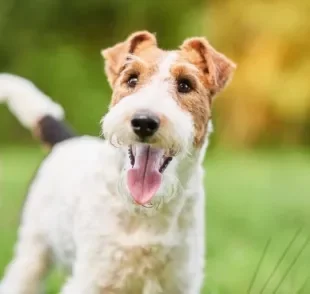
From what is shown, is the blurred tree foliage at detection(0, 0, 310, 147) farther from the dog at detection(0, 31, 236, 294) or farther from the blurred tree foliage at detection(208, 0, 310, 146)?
the dog at detection(0, 31, 236, 294)

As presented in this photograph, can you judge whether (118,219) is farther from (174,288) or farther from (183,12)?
(183,12)

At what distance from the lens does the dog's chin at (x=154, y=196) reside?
1386 mm

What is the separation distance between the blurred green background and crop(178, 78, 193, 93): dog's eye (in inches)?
60.7

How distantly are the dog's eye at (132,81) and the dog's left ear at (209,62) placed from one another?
4.5 inches

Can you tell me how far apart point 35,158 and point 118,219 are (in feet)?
6.23

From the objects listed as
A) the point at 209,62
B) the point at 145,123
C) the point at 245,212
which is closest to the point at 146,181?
the point at 145,123

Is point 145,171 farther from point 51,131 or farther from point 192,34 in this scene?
point 192,34

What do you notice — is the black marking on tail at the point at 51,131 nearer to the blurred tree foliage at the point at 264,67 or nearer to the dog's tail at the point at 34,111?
the dog's tail at the point at 34,111

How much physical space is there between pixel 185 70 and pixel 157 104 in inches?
5.1

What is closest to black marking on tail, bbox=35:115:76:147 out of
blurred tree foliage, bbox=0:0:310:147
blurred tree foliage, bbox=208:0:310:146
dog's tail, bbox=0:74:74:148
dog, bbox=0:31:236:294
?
dog's tail, bbox=0:74:74:148

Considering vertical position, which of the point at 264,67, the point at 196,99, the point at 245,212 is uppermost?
the point at 264,67

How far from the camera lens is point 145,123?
1.26 meters

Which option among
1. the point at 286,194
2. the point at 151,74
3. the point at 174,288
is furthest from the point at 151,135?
the point at 286,194

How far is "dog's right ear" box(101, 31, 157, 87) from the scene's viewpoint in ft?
4.87
